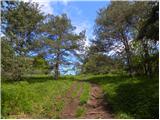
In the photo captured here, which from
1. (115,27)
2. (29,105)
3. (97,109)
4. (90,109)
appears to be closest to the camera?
(29,105)

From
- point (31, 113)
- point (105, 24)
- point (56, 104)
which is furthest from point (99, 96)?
point (105, 24)

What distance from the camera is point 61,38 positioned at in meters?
48.4

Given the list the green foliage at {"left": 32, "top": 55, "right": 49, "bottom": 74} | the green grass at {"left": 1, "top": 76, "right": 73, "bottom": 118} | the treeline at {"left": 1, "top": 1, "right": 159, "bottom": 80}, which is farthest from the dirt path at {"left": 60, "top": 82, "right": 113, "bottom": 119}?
the green foliage at {"left": 32, "top": 55, "right": 49, "bottom": 74}

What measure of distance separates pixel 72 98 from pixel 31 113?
633 cm

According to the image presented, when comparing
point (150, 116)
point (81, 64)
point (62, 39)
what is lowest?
point (150, 116)

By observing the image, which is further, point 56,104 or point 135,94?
point 135,94

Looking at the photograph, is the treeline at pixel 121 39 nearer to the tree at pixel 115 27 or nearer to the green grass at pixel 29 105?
the tree at pixel 115 27

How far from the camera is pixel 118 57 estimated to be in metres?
45.0

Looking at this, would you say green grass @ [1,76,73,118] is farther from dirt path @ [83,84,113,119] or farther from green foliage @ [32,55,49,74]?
green foliage @ [32,55,49,74]

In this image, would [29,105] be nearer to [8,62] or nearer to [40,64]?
[8,62]

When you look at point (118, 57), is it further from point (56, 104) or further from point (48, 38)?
point (56, 104)

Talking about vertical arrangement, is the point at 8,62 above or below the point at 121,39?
below

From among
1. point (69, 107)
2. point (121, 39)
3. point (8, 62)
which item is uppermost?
point (121, 39)

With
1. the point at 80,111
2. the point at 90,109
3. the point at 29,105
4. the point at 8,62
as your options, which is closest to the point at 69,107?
the point at 90,109
